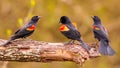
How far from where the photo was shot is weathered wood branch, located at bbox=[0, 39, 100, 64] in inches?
298

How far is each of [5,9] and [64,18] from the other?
444 centimetres

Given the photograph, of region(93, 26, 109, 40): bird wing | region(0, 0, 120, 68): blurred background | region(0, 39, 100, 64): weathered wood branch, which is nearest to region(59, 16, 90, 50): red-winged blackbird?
region(0, 39, 100, 64): weathered wood branch

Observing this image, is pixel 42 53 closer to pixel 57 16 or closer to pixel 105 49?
pixel 105 49

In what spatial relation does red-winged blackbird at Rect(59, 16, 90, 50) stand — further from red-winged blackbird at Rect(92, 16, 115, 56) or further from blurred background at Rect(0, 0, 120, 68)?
blurred background at Rect(0, 0, 120, 68)

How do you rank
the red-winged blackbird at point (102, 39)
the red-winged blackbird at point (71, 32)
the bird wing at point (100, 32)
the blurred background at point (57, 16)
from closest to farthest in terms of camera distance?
the red-winged blackbird at point (71, 32) → the red-winged blackbird at point (102, 39) → the bird wing at point (100, 32) → the blurred background at point (57, 16)

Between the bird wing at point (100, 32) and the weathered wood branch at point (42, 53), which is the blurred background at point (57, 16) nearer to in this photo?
the bird wing at point (100, 32)

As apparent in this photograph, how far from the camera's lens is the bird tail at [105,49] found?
7625 mm

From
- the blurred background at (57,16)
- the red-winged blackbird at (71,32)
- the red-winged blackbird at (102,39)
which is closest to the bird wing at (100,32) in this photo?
the red-winged blackbird at (102,39)

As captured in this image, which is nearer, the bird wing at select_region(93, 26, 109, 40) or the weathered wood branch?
the weathered wood branch

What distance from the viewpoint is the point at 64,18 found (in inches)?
305

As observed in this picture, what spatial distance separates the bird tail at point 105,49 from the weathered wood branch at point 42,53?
0.50 ft

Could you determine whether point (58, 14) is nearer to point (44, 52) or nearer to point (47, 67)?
point (47, 67)

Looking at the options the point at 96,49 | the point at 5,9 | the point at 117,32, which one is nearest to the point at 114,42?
the point at 117,32

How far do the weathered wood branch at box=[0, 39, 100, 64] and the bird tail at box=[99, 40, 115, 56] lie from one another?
6.0 inches
